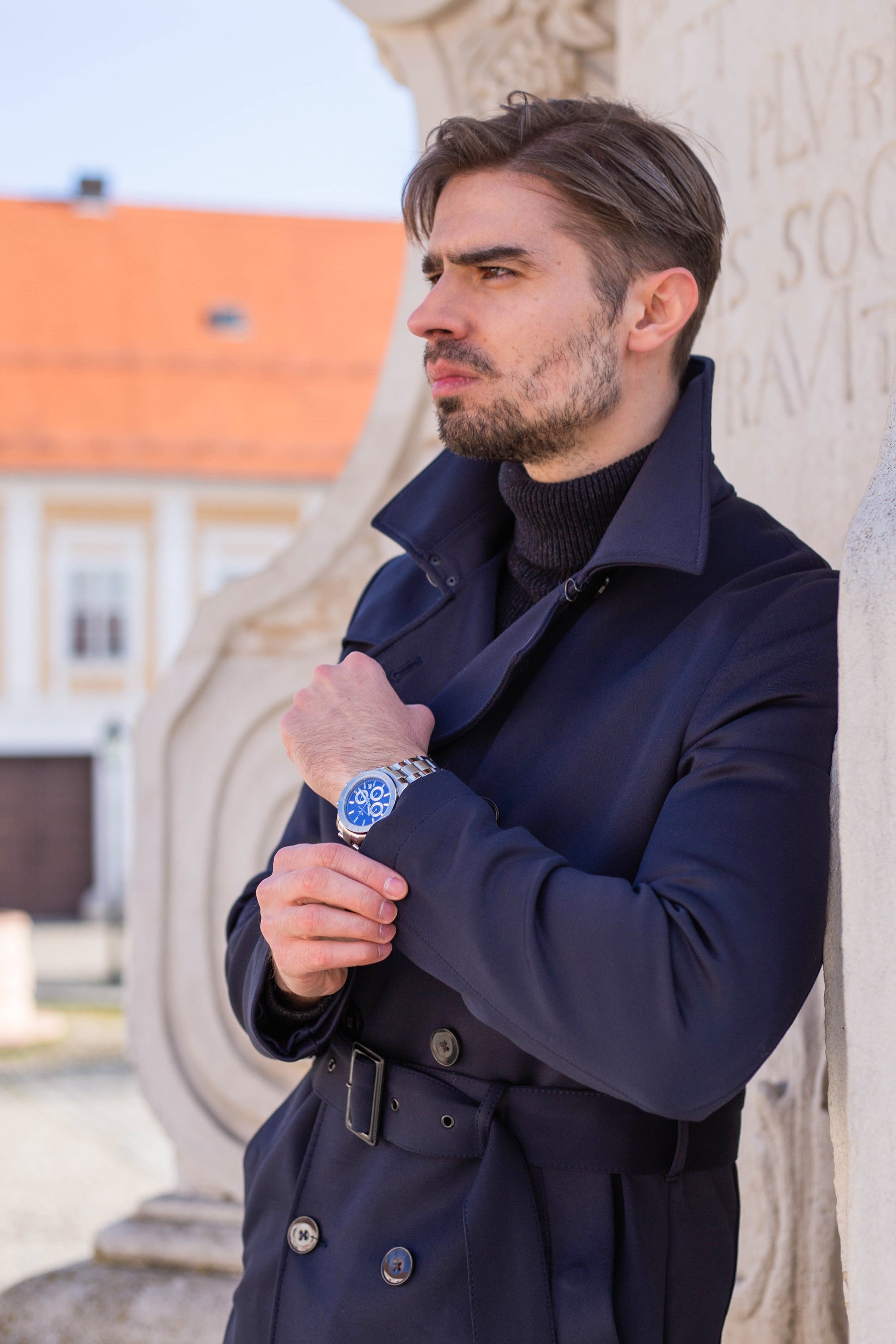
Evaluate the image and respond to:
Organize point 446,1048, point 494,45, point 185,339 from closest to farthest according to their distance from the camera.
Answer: point 446,1048 → point 494,45 → point 185,339

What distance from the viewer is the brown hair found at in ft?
5.38

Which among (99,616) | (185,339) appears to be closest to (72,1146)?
(99,616)

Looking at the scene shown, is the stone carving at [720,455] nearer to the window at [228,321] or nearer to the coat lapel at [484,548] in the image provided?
the coat lapel at [484,548]

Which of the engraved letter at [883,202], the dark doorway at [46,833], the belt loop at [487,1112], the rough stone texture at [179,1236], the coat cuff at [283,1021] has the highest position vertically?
the engraved letter at [883,202]

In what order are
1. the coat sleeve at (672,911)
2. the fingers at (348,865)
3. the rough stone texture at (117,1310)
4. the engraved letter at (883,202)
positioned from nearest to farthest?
the coat sleeve at (672,911) → the fingers at (348,865) → the engraved letter at (883,202) → the rough stone texture at (117,1310)

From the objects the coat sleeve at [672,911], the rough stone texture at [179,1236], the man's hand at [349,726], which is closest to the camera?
the coat sleeve at [672,911]

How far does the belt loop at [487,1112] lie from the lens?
1471 millimetres

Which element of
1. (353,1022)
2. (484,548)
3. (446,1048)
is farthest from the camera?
(484,548)

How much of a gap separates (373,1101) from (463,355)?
797 mm

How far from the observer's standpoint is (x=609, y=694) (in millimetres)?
1529

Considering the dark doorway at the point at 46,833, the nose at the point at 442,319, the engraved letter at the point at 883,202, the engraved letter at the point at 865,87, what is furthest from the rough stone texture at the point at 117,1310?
the dark doorway at the point at 46,833

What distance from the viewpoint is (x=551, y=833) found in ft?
4.96

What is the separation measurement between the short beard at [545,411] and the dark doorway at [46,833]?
20.3 meters

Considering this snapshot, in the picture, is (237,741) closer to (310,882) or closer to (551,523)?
(551,523)
